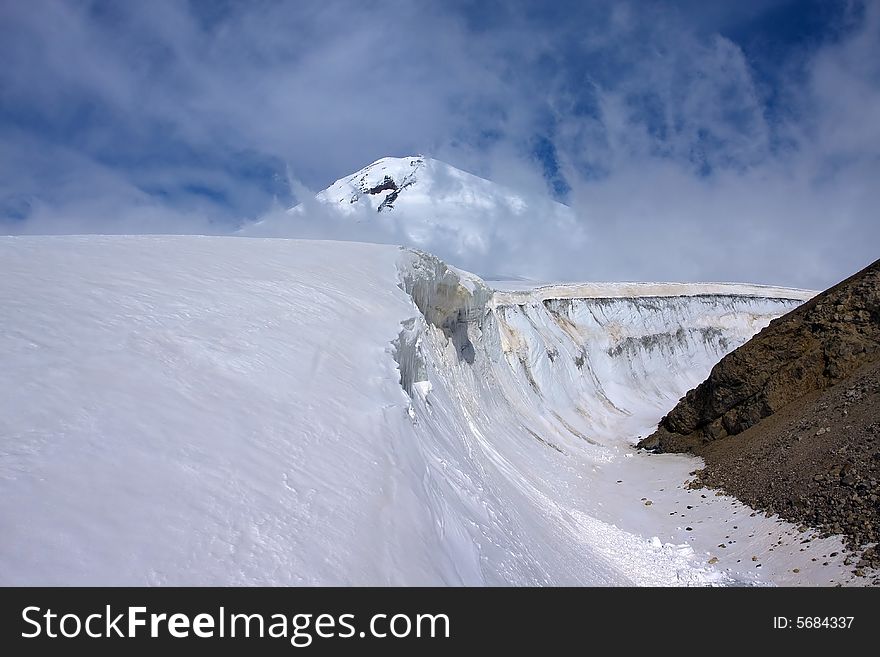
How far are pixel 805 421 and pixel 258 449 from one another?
49.5ft

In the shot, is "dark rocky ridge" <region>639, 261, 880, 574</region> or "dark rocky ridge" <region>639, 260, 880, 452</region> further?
"dark rocky ridge" <region>639, 260, 880, 452</region>

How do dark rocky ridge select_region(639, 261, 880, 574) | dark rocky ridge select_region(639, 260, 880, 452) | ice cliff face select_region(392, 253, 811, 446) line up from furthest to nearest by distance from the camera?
dark rocky ridge select_region(639, 260, 880, 452)
ice cliff face select_region(392, 253, 811, 446)
dark rocky ridge select_region(639, 261, 880, 574)

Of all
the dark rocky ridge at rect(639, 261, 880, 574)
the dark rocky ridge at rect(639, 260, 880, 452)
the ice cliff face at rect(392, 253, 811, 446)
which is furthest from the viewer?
the dark rocky ridge at rect(639, 260, 880, 452)

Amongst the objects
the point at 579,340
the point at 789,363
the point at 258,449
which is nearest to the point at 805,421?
Answer: the point at 789,363

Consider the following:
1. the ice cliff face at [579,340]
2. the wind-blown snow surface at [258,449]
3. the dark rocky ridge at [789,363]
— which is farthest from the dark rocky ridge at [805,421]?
the ice cliff face at [579,340]

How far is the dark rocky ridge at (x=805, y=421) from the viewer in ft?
31.9

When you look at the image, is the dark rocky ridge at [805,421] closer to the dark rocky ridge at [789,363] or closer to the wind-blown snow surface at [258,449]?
the dark rocky ridge at [789,363]

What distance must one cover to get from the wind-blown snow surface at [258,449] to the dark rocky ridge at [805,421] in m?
0.81

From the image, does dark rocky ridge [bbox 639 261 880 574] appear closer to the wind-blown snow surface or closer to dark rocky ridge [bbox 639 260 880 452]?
Result: dark rocky ridge [bbox 639 260 880 452]

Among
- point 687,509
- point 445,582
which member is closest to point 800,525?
point 687,509

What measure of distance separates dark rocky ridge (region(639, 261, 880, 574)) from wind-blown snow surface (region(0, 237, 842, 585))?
812 mm

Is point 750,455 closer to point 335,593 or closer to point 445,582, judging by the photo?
point 445,582

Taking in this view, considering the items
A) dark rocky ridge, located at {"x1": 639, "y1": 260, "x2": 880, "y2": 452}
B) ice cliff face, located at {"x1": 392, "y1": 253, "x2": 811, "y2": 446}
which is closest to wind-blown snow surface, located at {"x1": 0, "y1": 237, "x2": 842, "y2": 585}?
ice cliff face, located at {"x1": 392, "y1": 253, "x2": 811, "y2": 446}

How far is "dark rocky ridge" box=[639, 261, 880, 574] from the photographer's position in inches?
382
